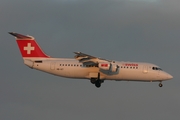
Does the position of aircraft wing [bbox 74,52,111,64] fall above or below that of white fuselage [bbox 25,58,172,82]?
above

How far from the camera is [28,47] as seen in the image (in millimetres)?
35750

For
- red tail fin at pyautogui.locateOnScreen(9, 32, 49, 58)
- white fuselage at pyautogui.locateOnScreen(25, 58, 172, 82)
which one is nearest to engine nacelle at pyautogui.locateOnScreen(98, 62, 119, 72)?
white fuselage at pyautogui.locateOnScreen(25, 58, 172, 82)

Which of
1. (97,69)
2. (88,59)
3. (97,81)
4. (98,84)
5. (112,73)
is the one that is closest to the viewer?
(88,59)

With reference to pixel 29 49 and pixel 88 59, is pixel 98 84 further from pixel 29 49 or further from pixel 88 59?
pixel 29 49

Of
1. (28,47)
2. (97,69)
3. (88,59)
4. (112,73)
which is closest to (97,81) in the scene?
(97,69)

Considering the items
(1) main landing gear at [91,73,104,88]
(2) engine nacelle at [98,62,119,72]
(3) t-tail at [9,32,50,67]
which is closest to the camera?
(2) engine nacelle at [98,62,119,72]

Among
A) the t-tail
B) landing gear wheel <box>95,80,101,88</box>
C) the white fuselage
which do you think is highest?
the t-tail

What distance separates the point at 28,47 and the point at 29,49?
9.7 inches

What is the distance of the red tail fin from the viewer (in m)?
35.4

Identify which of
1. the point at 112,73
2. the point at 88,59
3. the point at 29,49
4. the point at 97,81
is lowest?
the point at 97,81

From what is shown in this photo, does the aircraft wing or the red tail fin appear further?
the red tail fin

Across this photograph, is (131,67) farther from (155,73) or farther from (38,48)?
(38,48)

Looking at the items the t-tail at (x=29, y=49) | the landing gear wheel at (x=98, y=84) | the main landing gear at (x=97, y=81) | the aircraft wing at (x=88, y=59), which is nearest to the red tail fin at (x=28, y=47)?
the t-tail at (x=29, y=49)

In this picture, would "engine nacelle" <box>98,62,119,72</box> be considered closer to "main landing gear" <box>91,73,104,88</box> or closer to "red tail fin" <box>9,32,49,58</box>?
"main landing gear" <box>91,73,104,88</box>
